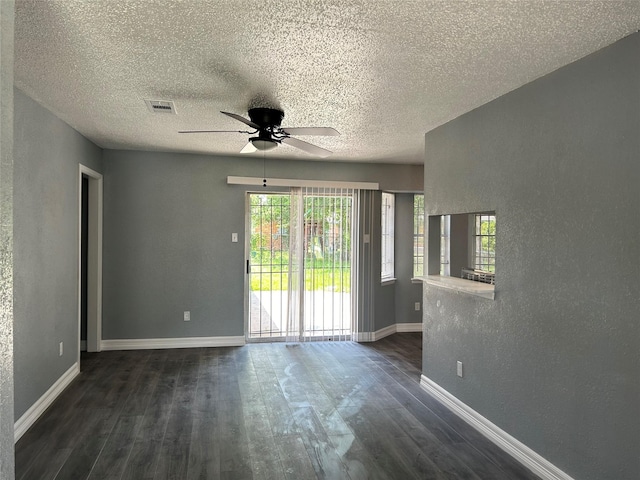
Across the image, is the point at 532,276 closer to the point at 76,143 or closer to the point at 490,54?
the point at 490,54

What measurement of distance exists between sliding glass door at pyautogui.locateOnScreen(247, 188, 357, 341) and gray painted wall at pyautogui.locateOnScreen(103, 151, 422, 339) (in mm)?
238

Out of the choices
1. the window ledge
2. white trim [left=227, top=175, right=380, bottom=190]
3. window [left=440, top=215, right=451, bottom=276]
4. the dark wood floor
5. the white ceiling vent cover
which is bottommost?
the dark wood floor

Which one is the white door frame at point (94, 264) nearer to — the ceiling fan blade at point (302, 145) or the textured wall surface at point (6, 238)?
the ceiling fan blade at point (302, 145)

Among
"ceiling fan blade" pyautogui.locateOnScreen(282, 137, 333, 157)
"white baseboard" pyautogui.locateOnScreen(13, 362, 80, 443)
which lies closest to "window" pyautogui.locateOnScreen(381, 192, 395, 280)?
"ceiling fan blade" pyautogui.locateOnScreen(282, 137, 333, 157)

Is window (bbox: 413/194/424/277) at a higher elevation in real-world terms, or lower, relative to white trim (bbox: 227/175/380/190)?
lower

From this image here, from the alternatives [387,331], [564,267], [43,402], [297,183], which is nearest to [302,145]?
[564,267]

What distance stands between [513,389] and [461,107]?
203cm

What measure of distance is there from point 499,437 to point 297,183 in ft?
12.1

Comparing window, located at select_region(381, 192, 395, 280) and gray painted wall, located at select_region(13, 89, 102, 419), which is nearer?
gray painted wall, located at select_region(13, 89, 102, 419)

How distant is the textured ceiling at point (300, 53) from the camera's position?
1960 mm

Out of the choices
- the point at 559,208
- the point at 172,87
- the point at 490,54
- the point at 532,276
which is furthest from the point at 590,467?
the point at 172,87

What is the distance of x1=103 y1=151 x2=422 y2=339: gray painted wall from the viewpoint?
5340 mm

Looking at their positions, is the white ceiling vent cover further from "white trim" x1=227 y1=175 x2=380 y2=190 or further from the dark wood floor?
the dark wood floor

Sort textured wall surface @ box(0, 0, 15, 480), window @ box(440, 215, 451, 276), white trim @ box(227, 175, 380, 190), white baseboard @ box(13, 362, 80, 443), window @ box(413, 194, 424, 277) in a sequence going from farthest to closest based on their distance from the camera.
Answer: window @ box(413, 194, 424, 277) < window @ box(440, 215, 451, 276) < white trim @ box(227, 175, 380, 190) < white baseboard @ box(13, 362, 80, 443) < textured wall surface @ box(0, 0, 15, 480)
